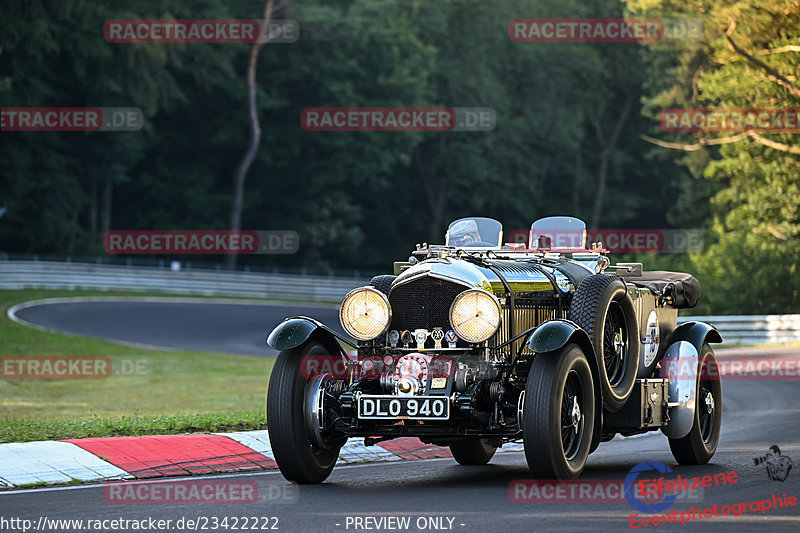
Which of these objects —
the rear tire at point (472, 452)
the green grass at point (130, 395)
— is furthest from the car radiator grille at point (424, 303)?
the green grass at point (130, 395)

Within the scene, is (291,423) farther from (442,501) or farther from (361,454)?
(361,454)

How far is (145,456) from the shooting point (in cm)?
1157

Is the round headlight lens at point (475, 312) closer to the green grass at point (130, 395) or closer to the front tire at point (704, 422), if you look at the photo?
the front tire at point (704, 422)

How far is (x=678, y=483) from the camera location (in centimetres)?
1080

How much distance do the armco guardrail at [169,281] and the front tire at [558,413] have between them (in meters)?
40.0

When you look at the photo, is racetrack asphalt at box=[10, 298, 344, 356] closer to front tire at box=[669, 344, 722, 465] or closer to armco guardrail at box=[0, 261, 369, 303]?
armco guardrail at box=[0, 261, 369, 303]

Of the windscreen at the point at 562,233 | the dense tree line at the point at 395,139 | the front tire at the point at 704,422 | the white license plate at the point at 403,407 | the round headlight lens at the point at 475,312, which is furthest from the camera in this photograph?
the dense tree line at the point at 395,139

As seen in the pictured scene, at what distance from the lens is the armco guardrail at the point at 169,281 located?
4881 centimetres

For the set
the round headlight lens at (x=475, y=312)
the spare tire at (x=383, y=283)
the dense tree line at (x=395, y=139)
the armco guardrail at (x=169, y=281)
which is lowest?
the round headlight lens at (x=475, y=312)

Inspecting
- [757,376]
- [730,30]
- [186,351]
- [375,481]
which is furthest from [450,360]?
[730,30]

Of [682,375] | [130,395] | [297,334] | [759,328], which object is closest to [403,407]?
[297,334]

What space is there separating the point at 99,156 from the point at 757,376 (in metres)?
41.0

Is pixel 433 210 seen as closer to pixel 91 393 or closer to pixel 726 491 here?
pixel 91 393

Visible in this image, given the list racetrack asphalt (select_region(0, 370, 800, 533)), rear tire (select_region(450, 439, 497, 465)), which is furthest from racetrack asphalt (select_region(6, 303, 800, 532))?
rear tire (select_region(450, 439, 497, 465))
